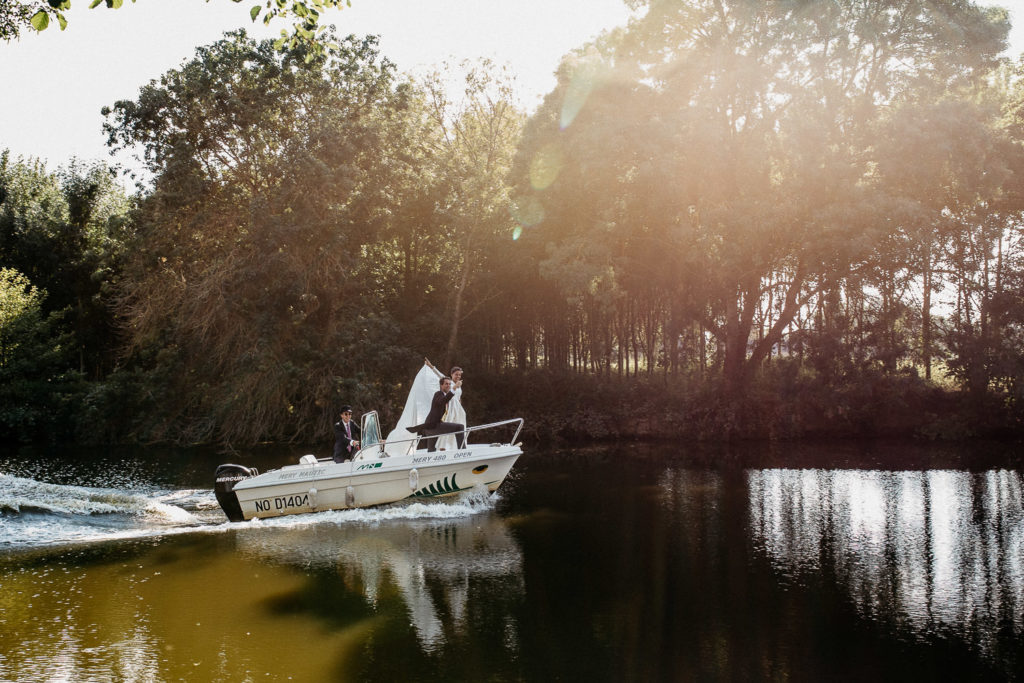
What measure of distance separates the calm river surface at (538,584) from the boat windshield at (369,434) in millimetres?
1065

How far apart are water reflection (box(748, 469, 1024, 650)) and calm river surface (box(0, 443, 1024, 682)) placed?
0.05 meters

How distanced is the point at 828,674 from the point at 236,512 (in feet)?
29.2

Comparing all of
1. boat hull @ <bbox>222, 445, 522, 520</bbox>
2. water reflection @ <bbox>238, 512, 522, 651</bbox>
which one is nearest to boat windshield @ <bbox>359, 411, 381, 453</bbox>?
boat hull @ <bbox>222, 445, 522, 520</bbox>

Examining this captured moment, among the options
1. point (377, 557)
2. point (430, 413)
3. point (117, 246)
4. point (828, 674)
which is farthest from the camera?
point (117, 246)

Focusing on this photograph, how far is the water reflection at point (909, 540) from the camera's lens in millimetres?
8195

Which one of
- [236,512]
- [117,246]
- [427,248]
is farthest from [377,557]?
[117,246]

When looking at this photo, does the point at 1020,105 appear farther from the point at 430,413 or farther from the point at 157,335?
the point at 157,335

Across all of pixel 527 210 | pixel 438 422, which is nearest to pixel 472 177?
pixel 527 210

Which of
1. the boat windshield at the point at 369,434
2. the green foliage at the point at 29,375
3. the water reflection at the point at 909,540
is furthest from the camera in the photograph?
the green foliage at the point at 29,375

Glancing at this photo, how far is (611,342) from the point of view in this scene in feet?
88.1

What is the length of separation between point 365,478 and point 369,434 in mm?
798

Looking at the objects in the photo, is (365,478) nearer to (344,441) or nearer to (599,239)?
(344,441)

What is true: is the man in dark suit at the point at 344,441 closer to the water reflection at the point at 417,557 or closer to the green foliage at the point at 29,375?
the water reflection at the point at 417,557

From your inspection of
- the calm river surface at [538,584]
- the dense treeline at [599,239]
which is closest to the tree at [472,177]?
the dense treeline at [599,239]
